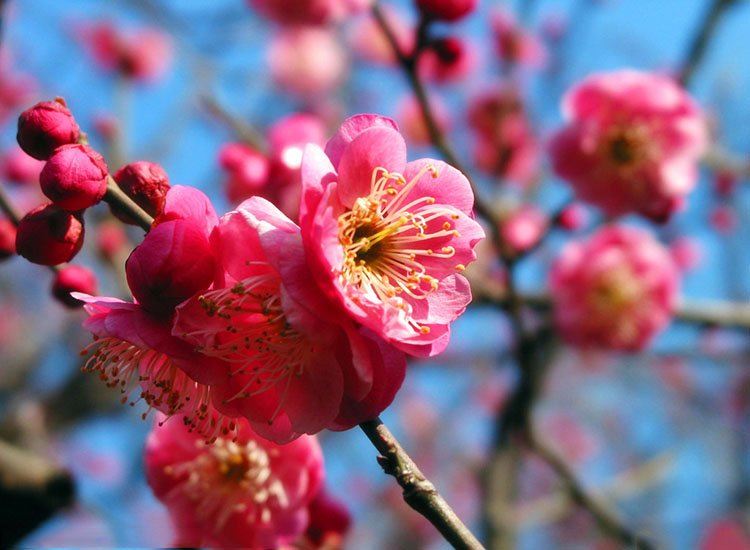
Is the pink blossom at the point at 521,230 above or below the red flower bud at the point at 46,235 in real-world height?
below

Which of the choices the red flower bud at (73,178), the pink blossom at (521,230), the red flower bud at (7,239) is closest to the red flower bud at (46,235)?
the red flower bud at (73,178)

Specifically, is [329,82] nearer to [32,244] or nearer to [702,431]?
[702,431]

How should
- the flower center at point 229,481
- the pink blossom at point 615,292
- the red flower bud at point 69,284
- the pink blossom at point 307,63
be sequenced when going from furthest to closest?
the pink blossom at point 307,63 < the pink blossom at point 615,292 < the flower center at point 229,481 < the red flower bud at point 69,284

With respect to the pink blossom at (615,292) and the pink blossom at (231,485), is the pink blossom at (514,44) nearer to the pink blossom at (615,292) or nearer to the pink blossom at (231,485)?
the pink blossom at (615,292)

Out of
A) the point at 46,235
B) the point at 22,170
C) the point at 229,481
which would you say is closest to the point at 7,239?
the point at 46,235

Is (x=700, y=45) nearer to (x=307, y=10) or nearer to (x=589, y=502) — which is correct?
(x=307, y=10)

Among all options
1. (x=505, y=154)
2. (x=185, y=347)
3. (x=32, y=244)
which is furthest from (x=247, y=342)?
(x=505, y=154)
